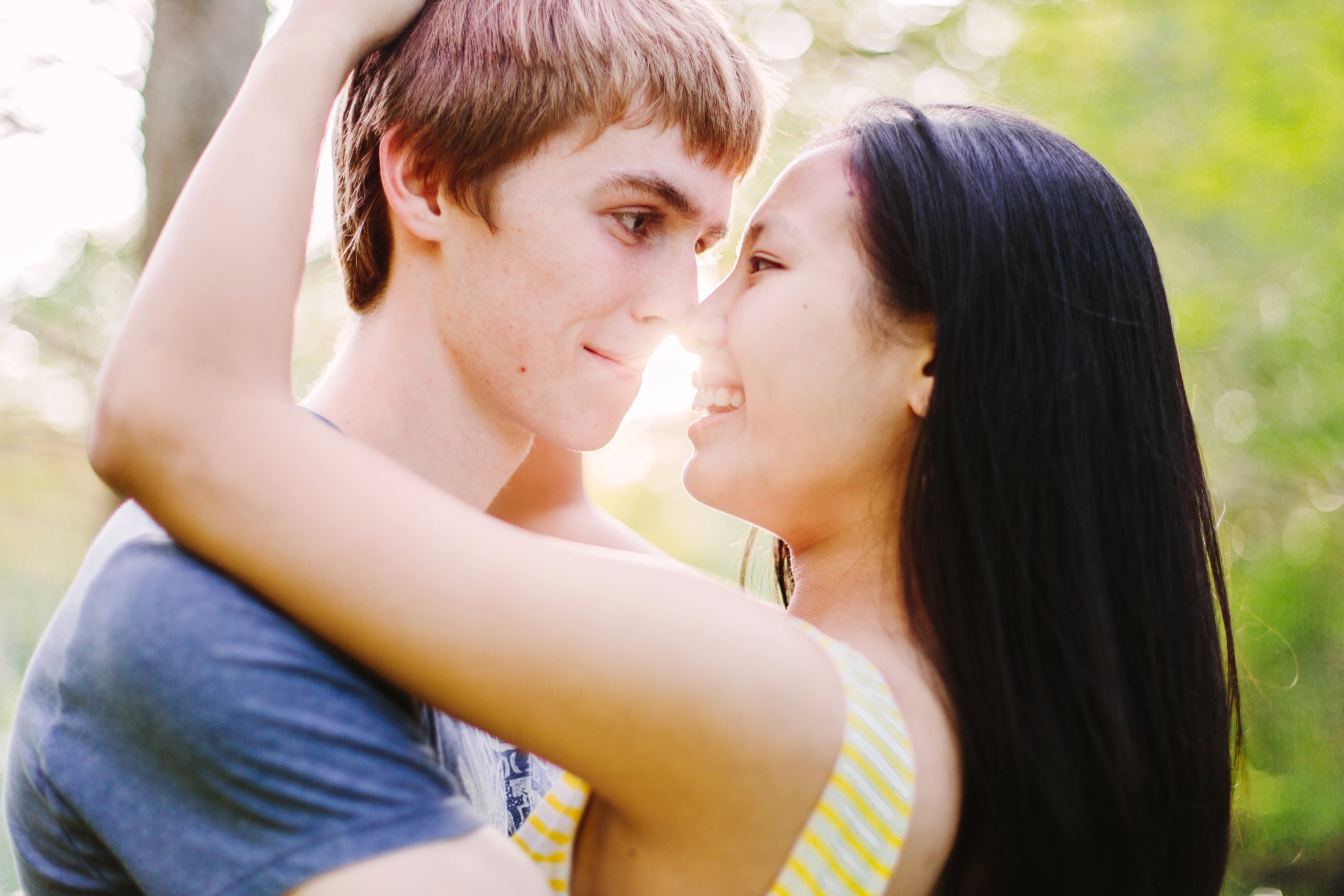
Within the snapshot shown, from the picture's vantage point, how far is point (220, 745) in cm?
101

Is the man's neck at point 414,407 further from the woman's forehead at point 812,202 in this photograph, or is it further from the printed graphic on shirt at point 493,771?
the woman's forehead at point 812,202

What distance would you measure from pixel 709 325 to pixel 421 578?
0.88m

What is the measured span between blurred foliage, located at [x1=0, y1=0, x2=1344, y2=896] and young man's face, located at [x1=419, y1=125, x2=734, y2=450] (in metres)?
2.56

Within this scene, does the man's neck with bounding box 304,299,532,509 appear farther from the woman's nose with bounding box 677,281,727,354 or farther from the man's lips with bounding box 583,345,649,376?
the woman's nose with bounding box 677,281,727,354

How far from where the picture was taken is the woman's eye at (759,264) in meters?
1.72

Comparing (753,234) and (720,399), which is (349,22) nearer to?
(753,234)

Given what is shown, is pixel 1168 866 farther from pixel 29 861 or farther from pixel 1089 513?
pixel 29 861

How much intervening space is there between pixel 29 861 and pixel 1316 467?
5393 mm

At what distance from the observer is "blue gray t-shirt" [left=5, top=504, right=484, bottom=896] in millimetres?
1009

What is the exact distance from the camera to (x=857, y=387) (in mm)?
1566

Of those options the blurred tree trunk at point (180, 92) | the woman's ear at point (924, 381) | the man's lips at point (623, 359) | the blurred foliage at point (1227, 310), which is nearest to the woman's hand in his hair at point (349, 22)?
the man's lips at point (623, 359)

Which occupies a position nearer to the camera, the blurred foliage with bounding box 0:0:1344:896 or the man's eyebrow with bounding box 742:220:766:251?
the man's eyebrow with bounding box 742:220:766:251

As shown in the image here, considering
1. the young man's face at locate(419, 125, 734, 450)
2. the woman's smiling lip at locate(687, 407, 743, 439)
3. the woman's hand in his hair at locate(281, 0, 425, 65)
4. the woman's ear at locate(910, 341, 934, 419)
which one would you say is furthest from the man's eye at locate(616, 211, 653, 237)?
the woman's ear at locate(910, 341, 934, 419)

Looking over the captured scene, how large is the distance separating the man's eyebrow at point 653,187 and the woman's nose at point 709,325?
19cm
